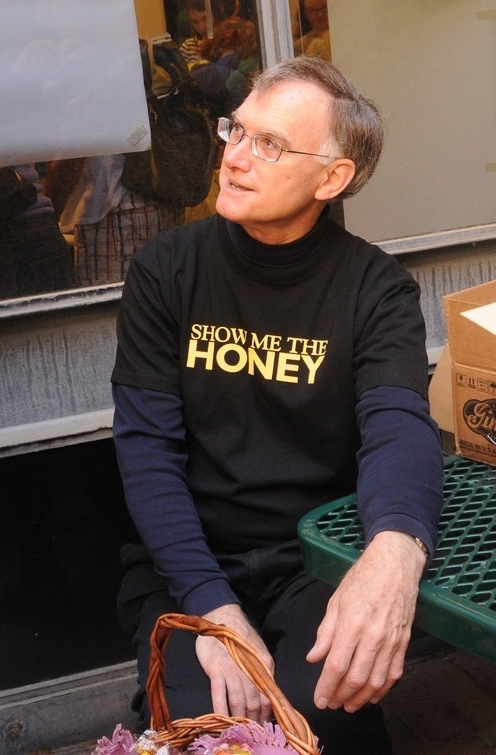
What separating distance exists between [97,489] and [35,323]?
578 millimetres

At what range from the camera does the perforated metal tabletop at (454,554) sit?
4.59 ft

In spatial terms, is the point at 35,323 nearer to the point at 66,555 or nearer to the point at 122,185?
the point at 122,185

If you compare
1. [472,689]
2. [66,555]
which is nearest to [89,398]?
[66,555]

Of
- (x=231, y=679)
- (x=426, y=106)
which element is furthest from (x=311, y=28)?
(x=231, y=679)

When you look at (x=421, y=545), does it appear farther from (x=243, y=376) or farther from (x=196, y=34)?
(x=196, y=34)

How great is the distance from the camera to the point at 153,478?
2049 mm

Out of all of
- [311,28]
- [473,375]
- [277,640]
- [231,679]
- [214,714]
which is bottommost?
[277,640]

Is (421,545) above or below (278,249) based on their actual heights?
below

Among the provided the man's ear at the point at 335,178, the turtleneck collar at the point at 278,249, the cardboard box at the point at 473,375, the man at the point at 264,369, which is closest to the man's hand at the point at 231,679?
the man at the point at 264,369

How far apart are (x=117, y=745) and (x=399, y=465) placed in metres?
0.74

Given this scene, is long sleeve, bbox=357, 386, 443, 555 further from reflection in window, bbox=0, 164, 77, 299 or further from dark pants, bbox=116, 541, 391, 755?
reflection in window, bbox=0, 164, 77, 299

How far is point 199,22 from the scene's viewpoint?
2795 mm

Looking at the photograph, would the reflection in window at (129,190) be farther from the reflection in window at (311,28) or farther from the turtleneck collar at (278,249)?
the turtleneck collar at (278,249)

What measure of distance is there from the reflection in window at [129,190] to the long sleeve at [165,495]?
2.74ft
